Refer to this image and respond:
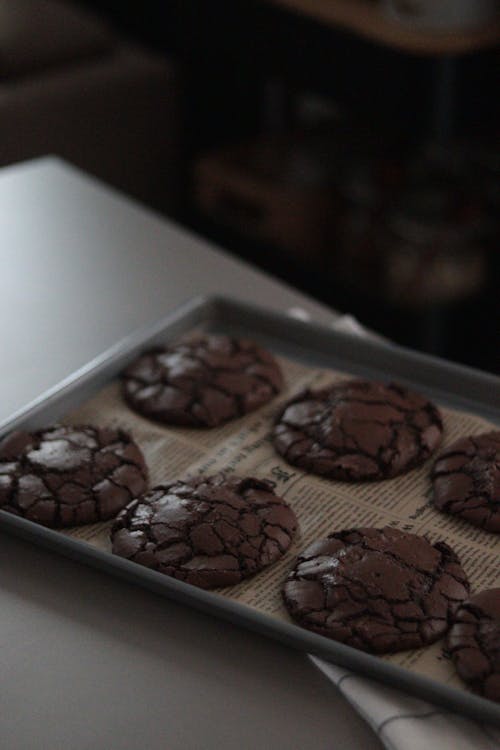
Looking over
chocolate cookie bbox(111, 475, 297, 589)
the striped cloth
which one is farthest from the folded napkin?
chocolate cookie bbox(111, 475, 297, 589)

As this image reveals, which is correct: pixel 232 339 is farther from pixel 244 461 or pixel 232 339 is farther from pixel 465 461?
pixel 465 461

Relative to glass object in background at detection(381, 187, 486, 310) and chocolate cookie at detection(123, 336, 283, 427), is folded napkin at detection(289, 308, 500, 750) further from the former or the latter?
glass object in background at detection(381, 187, 486, 310)

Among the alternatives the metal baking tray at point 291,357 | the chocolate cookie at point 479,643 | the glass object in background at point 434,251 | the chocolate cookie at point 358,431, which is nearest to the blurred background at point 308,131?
the glass object in background at point 434,251

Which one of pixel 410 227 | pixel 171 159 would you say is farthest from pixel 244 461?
pixel 171 159

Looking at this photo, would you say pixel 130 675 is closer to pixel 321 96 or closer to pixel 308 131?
pixel 321 96

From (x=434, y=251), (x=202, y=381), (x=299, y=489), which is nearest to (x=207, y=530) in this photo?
(x=299, y=489)
